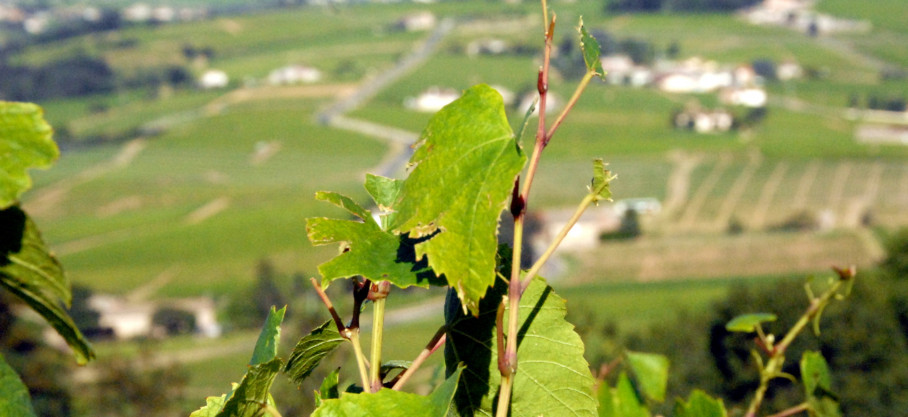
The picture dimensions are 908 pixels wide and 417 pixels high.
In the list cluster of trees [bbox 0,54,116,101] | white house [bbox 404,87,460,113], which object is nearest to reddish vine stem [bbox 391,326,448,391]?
white house [bbox 404,87,460,113]

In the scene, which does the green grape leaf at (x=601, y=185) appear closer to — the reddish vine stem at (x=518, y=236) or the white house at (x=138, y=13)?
the reddish vine stem at (x=518, y=236)

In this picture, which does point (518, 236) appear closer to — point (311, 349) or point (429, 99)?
point (311, 349)

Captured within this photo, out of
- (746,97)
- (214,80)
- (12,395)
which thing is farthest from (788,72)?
(12,395)

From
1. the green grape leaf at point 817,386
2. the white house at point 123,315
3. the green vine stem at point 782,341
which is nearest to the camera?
the green vine stem at point 782,341

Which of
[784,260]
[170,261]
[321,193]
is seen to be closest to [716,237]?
[784,260]

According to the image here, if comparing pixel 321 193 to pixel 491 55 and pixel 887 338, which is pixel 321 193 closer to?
pixel 887 338

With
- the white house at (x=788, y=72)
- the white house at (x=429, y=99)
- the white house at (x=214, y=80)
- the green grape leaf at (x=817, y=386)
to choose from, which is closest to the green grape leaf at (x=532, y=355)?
the green grape leaf at (x=817, y=386)
